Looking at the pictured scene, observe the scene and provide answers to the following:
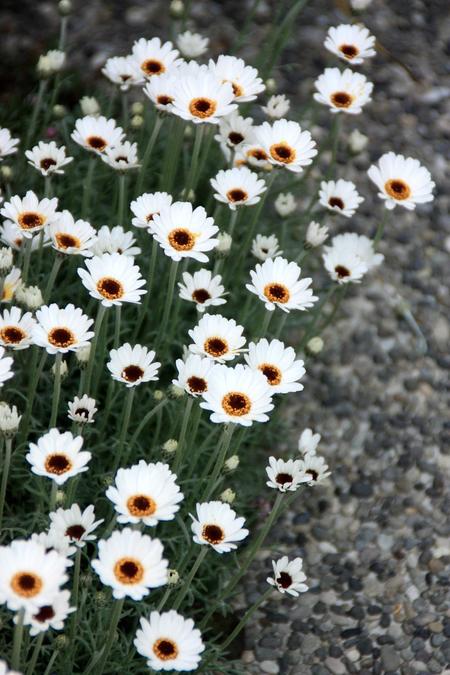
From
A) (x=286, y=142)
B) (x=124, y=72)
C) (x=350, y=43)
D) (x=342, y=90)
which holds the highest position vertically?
(x=350, y=43)

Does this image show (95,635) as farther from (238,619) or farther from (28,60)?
(28,60)

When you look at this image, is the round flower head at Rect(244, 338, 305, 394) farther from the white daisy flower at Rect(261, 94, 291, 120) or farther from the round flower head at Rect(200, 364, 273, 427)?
the white daisy flower at Rect(261, 94, 291, 120)

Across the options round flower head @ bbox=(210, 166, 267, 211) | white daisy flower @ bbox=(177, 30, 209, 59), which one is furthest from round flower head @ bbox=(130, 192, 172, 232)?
white daisy flower @ bbox=(177, 30, 209, 59)

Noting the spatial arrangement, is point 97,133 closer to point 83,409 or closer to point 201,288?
point 201,288

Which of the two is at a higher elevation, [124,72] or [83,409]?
[124,72]

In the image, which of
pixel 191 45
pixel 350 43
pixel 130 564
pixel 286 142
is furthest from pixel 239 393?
pixel 191 45

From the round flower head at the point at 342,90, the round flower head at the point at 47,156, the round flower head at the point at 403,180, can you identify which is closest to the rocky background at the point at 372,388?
the round flower head at the point at 342,90
